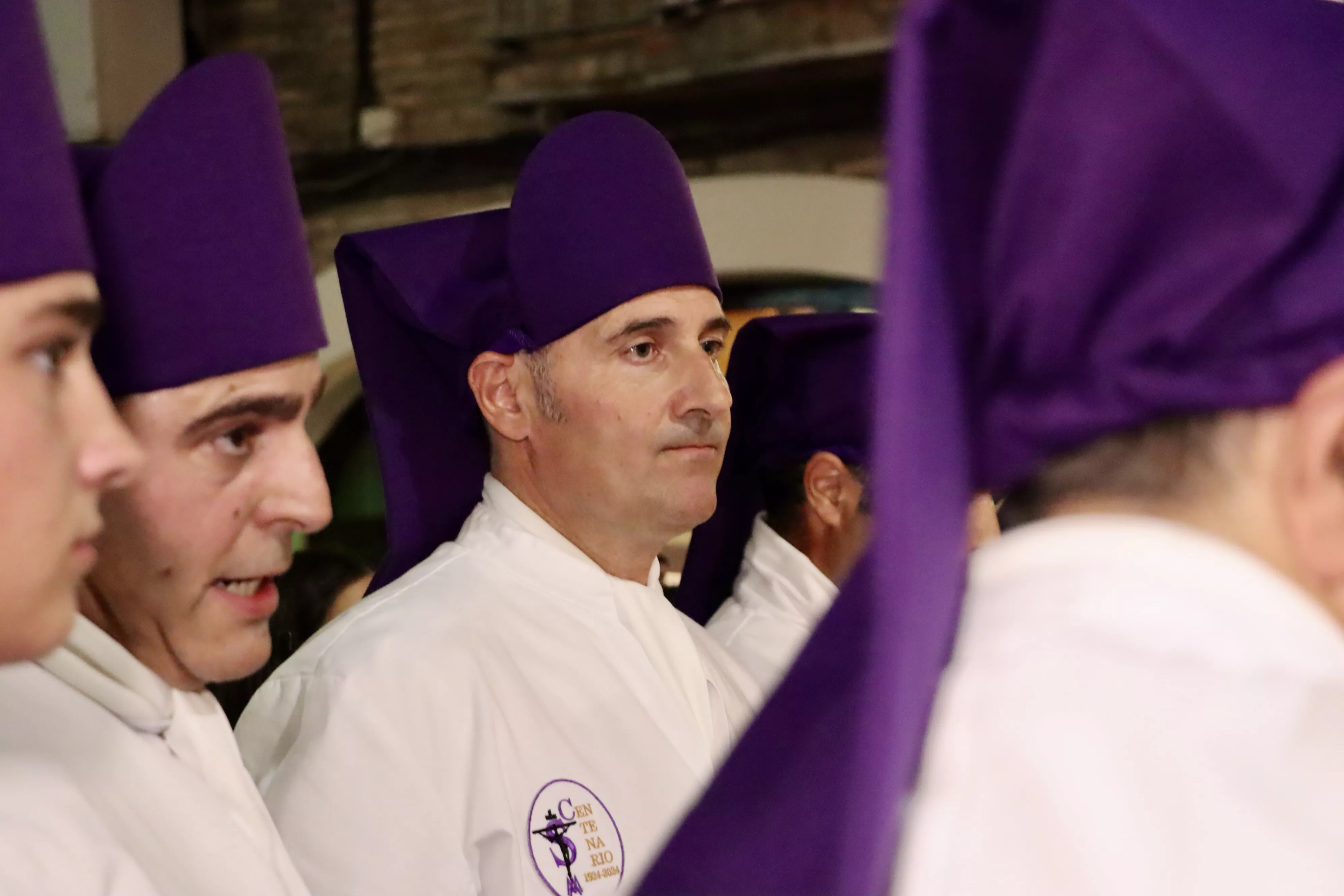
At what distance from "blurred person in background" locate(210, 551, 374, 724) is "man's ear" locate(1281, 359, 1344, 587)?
3149 millimetres

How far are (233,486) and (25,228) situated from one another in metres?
0.53

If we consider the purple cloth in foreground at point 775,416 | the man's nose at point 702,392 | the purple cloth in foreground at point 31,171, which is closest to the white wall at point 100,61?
the purple cloth in foreground at point 775,416

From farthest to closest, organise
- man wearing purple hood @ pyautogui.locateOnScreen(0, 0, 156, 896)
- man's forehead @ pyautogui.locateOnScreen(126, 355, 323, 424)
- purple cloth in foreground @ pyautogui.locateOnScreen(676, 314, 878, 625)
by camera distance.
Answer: purple cloth in foreground @ pyautogui.locateOnScreen(676, 314, 878, 625) < man's forehead @ pyautogui.locateOnScreen(126, 355, 323, 424) < man wearing purple hood @ pyautogui.locateOnScreen(0, 0, 156, 896)

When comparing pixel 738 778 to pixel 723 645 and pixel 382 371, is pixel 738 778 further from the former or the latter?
pixel 723 645

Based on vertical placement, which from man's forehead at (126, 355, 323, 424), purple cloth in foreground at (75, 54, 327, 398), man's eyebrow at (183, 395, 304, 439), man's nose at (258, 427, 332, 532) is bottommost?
man's nose at (258, 427, 332, 532)

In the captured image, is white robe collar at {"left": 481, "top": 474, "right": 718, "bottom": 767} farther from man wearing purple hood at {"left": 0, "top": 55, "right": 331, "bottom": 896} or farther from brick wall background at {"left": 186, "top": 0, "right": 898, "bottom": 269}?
brick wall background at {"left": 186, "top": 0, "right": 898, "bottom": 269}

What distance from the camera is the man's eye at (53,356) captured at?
3.53 ft

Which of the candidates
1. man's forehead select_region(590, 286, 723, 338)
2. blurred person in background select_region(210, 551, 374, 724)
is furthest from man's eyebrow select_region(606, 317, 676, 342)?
blurred person in background select_region(210, 551, 374, 724)

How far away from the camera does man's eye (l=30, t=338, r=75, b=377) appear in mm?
1075

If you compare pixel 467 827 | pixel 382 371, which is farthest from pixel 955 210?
pixel 382 371

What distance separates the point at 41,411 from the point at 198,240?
586 millimetres

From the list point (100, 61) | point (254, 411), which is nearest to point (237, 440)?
point (254, 411)

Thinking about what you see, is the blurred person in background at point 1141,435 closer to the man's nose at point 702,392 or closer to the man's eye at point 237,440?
the man's eye at point 237,440

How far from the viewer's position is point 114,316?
60.2 inches
